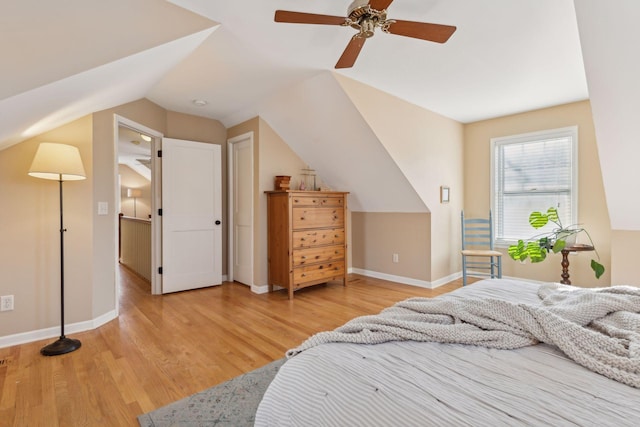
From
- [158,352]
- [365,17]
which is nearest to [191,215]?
[158,352]

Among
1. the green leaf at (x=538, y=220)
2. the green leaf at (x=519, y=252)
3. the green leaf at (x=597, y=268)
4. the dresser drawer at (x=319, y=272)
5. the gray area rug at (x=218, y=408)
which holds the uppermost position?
the green leaf at (x=538, y=220)

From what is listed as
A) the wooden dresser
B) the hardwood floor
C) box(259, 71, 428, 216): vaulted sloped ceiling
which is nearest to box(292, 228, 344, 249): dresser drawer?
the wooden dresser

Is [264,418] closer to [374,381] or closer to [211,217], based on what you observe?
[374,381]

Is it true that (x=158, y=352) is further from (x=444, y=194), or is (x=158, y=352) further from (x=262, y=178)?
(x=444, y=194)

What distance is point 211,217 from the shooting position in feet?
14.0

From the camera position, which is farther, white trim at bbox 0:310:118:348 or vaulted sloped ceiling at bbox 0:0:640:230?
white trim at bbox 0:310:118:348

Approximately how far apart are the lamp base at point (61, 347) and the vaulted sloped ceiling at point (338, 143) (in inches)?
116

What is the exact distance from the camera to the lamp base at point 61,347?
2.31 metres

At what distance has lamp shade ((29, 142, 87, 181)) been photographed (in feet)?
7.61

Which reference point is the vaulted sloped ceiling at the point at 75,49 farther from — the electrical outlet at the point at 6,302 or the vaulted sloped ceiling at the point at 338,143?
the vaulted sloped ceiling at the point at 338,143

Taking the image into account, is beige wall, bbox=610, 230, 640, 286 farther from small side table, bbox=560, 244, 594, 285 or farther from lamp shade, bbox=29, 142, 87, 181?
lamp shade, bbox=29, 142, 87, 181

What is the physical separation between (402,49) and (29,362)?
358cm

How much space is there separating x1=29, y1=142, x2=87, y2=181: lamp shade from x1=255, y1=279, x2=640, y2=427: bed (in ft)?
7.65

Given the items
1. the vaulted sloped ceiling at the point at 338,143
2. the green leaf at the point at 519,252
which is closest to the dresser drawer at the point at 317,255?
the vaulted sloped ceiling at the point at 338,143
